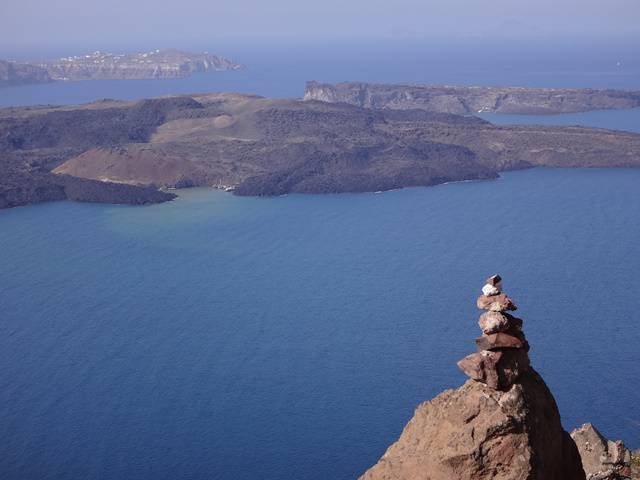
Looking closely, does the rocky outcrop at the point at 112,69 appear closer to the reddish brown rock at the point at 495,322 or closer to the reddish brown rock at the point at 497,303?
the reddish brown rock at the point at 497,303

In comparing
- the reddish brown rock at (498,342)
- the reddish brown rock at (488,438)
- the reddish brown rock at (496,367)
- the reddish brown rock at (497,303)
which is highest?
the reddish brown rock at (497,303)

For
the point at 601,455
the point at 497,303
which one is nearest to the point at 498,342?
the point at 497,303

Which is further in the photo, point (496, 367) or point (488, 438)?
point (496, 367)

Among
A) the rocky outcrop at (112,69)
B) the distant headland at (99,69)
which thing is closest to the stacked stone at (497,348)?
the distant headland at (99,69)

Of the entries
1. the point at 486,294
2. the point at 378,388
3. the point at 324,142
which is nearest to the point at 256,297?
the point at 378,388

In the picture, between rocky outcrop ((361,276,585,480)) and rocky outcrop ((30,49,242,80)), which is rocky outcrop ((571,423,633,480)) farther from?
rocky outcrop ((30,49,242,80))

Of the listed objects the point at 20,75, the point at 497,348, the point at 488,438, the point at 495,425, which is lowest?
the point at 20,75

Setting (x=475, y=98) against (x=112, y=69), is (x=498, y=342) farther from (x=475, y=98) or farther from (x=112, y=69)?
(x=112, y=69)

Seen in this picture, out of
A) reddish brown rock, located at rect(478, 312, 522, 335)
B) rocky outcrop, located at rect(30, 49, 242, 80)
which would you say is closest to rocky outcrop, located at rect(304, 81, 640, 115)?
rocky outcrop, located at rect(30, 49, 242, 80)
